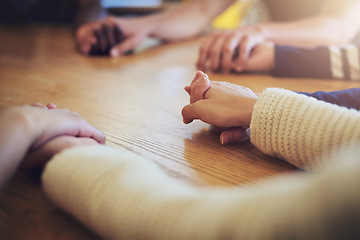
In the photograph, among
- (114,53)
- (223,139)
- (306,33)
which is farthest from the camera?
(114,53)

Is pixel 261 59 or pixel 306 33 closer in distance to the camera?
pixel 261 59

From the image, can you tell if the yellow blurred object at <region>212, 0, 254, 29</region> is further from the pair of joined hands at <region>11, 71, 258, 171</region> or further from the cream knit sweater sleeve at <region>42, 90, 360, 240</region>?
the cream knit sweater sleeve at <region>42, 90, 360, 240</region>

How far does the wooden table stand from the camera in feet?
1.39

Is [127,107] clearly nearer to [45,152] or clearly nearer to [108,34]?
[45,152]

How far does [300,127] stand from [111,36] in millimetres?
1128

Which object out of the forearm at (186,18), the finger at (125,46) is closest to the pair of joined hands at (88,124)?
the finger at (125,46)

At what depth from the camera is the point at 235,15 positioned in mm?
2488

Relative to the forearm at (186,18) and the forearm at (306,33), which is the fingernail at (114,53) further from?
the forearm at (306,33)

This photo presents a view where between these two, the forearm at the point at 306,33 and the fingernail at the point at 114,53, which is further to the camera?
the fingernail at the point at 114,53

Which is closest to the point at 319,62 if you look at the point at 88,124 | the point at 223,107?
the point at 223,107

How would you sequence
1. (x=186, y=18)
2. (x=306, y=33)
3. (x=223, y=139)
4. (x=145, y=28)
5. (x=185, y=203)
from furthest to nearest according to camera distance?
(x=186, y=18), (x=145, y=28), (x=306, y=33), (x=223, y=139), (x=185, y=203)

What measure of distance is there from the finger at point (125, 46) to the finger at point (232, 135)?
932 millimetres

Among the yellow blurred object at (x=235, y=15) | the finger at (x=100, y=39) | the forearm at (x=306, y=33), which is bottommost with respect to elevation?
the finger at (x=100, y=39)

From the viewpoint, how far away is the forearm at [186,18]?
63.7 inches
